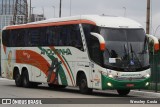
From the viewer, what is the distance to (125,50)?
2120 cm

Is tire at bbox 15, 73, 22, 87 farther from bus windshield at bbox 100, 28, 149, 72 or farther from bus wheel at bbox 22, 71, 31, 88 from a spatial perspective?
bus windshield at bbox 100, 28, 149, 72

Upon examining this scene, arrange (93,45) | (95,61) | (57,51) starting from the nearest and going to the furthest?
(95,61) → (93,45) → (57,51)

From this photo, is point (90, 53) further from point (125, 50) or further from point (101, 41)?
point (125, 50)

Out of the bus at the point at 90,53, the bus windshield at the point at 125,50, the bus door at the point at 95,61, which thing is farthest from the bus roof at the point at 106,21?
the bus door at the point at 95,61

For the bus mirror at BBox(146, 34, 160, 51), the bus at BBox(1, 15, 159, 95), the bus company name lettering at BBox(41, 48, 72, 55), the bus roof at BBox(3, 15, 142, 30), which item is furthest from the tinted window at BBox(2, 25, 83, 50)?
the bus mirror at BBox(146, 34, 160, 51)

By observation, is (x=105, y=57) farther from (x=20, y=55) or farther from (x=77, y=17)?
(x=20, y=55)

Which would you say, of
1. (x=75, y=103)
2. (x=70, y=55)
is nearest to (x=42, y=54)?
(x=70, y=55)

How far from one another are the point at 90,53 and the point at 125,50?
5.59ft

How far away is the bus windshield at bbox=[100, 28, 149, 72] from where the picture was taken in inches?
827

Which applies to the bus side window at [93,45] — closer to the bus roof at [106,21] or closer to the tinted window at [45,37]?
the bus roof at [106,21]

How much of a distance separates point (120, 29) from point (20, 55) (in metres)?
9.41

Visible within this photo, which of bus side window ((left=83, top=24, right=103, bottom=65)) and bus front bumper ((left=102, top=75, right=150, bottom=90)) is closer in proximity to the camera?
bus front bumper ((left=102, top=75, right=150, bottom=90))

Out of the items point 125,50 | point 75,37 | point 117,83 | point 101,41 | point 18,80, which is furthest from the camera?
point 18,80

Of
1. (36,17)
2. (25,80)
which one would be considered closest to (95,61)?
(25,80)
